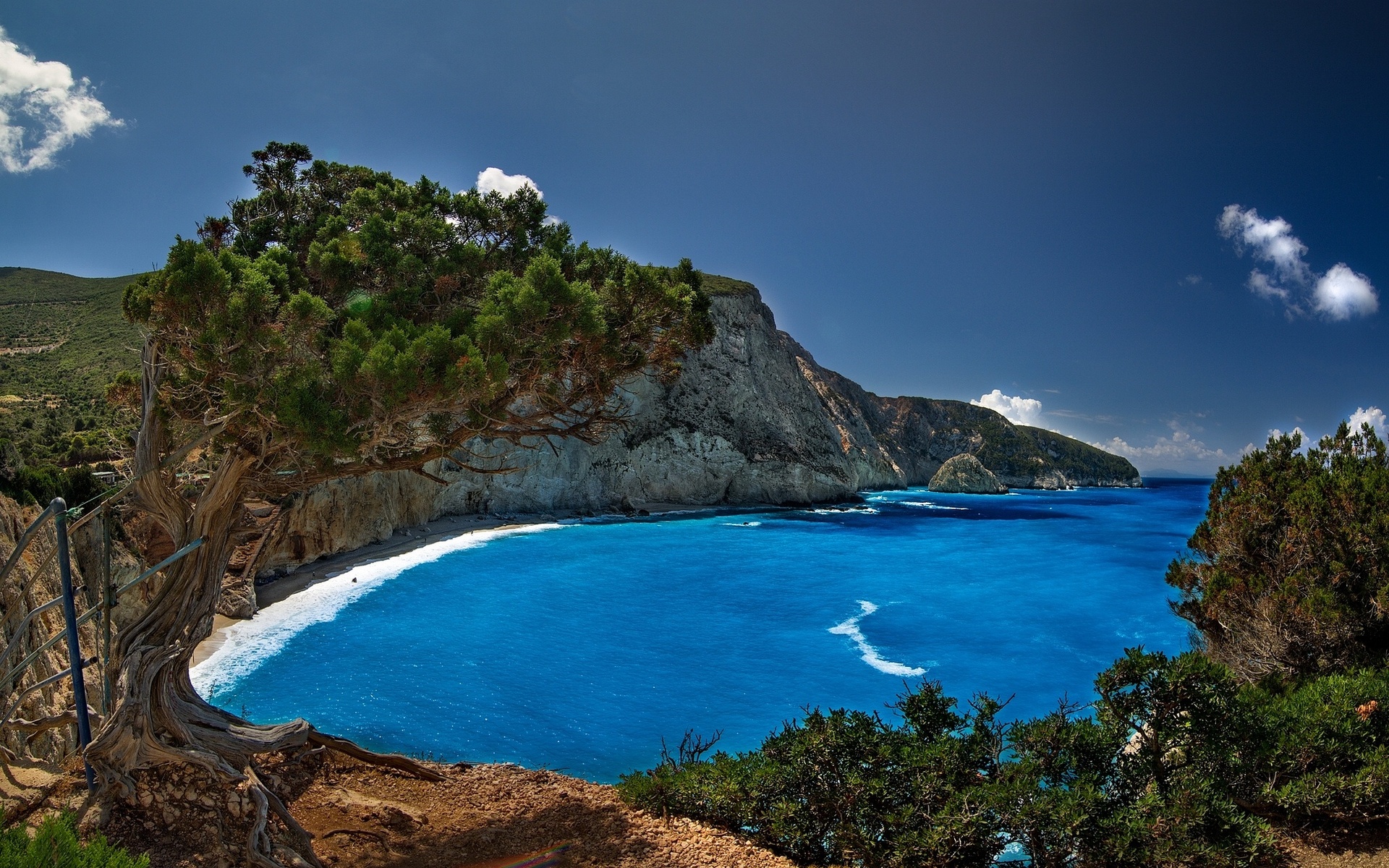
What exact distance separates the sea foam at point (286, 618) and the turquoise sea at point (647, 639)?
0.28ft

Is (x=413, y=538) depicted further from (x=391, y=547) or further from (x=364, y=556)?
(x=364, y=556)

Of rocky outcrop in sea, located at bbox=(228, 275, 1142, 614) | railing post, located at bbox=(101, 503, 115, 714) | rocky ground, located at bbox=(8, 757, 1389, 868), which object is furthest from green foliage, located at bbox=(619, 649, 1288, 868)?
rocky outcrop in sea, located at bbox=(228, 275, 1142, 614)

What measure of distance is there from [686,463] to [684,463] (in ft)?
0.53

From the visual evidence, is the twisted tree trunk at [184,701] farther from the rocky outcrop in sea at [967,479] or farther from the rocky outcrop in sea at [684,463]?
the rocky outcrop in sea at [967,479]

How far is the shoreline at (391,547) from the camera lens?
A: 55.3 feet

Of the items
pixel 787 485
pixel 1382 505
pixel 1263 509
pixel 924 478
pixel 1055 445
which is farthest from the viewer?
pixel 1055 445

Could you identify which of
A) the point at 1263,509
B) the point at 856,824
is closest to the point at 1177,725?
the point at 856,824

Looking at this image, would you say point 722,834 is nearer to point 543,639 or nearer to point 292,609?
point 543,639

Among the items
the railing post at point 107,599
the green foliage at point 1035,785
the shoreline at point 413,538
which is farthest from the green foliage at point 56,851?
the shoreline at point 413,538

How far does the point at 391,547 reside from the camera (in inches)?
1180

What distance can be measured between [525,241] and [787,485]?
5630cm

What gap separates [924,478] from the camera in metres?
122

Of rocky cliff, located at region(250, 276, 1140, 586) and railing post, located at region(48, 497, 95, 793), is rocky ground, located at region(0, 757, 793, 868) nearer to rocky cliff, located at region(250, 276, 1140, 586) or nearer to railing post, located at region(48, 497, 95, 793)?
railing post, located at region(48, 497, 95, 793)

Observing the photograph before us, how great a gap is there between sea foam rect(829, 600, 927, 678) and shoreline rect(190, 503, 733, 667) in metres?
15.5
